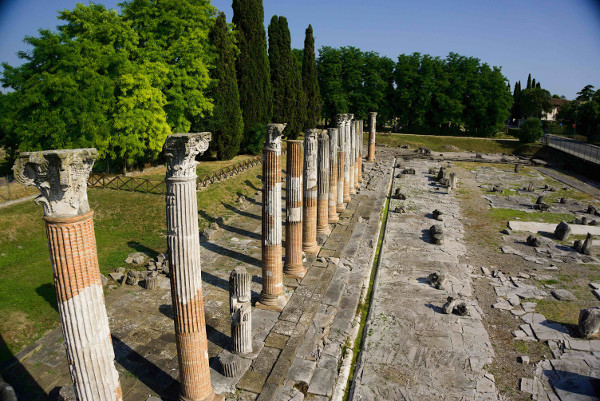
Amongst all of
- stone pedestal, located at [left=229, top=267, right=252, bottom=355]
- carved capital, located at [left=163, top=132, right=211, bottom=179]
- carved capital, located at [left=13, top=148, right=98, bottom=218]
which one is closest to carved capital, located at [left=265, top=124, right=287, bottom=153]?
stone pedestal, located at [left=229, top=267, right=252, bottom=355]

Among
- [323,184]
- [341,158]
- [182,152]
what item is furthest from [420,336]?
[341,158]

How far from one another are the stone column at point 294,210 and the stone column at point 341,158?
809 cm

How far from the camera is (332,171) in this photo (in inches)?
795

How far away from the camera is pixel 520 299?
1418 centimetres

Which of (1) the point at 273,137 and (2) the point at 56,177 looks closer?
(2) the point at 56,177

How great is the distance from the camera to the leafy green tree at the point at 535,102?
67.3m

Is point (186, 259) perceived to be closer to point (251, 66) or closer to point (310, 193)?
point (310, 193)

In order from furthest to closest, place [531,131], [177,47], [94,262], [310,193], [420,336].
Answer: [531,131] → [177,47] → [310,193] → [420,336] → [94,262]

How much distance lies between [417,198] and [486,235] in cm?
765

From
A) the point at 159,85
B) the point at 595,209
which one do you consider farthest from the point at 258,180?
the point at 595,209

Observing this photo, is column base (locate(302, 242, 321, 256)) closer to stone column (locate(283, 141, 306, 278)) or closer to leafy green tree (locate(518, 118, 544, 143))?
stone column (locate(283, 141, 306, 278))

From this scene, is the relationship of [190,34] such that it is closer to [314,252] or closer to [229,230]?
[229,230]

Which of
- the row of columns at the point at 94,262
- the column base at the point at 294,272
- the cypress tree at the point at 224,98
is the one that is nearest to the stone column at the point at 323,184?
the column base at the point at 294,272

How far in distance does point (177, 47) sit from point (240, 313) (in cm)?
2258
